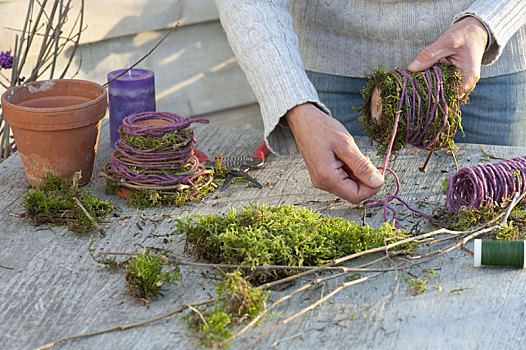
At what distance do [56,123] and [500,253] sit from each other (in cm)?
96

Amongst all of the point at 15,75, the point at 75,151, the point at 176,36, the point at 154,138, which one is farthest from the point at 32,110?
the point at 176,36

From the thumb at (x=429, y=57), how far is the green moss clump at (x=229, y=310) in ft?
2.08

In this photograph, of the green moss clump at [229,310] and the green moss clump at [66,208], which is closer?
the green moss clump at [229,310]

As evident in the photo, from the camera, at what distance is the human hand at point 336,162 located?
1.19 meters

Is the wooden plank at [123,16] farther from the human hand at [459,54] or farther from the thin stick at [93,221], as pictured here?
the human hand at [459,54]

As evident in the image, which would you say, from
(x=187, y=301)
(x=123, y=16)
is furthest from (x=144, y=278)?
(x=123, y=16)

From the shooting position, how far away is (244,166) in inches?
58.1

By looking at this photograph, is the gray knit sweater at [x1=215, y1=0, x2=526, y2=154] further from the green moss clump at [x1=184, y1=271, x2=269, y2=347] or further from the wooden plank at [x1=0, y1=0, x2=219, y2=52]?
the wooden plank at [x1=0, y1=0, x2=219, y2=52]

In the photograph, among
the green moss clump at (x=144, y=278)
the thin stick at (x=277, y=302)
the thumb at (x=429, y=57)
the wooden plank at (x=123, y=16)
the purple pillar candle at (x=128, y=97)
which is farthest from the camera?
the wooden plank at (x=123, y=16)

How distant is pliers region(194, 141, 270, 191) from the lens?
54.8 inches

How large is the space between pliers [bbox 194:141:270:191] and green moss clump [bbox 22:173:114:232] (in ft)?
0.91

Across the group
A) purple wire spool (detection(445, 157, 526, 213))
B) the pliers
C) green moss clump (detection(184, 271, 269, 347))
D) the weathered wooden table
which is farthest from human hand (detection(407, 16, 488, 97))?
green moss clump (detection(184, 271, 269, 347))

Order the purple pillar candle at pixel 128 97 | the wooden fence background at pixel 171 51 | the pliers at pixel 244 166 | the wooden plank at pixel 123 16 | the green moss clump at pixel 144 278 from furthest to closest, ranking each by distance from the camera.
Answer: the wooden fence background at pixel 171 51, the wooden plank at pixel 123 16, the purple pillar candle at pixel 128 97, the pliers at pixel 244 166, the green moss clump at pixel 144 278

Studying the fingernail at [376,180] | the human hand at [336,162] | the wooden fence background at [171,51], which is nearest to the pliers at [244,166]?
the human hand at [336,162]
